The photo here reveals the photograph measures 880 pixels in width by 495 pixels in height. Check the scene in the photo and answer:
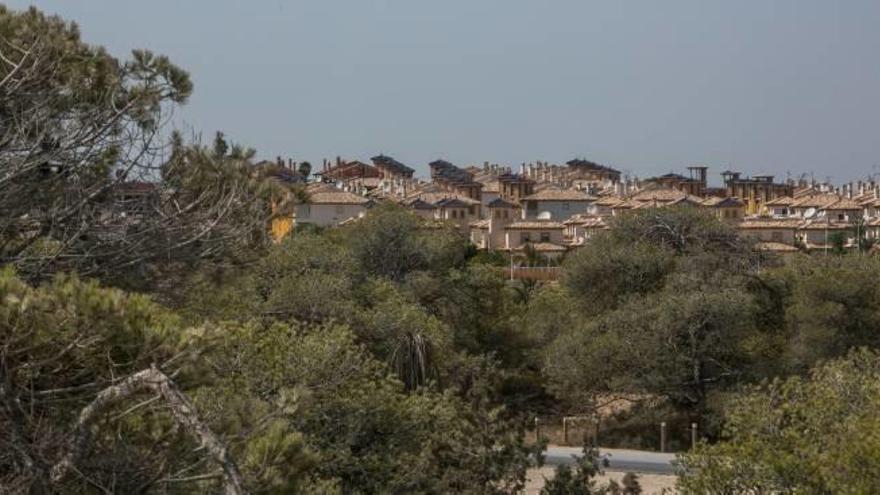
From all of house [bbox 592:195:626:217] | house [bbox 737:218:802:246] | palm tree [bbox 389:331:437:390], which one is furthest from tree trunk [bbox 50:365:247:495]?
house [bbox 592:195:626:217]

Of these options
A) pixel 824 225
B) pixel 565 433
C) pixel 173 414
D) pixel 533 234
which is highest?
pixel 824 225

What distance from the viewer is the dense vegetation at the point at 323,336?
7539mm

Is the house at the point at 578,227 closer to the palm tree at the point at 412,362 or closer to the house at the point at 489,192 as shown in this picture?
the house at the point at 489,192

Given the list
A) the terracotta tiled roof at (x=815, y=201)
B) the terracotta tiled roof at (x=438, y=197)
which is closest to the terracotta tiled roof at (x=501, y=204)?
the terracotta tiled roof at (x=438, y=197)

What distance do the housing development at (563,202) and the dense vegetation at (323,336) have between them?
18.5 meters

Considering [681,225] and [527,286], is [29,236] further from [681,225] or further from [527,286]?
[527,286]

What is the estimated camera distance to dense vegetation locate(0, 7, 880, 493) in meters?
7.54

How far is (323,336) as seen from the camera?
16828mm

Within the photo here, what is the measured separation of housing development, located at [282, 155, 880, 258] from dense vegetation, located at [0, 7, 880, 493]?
18.5 m

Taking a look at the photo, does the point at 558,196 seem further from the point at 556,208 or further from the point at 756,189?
the point at 756,189

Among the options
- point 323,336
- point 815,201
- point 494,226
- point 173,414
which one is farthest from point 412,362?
point 815,201

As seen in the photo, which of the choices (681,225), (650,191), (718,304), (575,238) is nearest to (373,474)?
(718,304)

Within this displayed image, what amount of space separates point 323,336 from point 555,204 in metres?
72.2

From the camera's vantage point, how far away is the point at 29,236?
12344 mm
